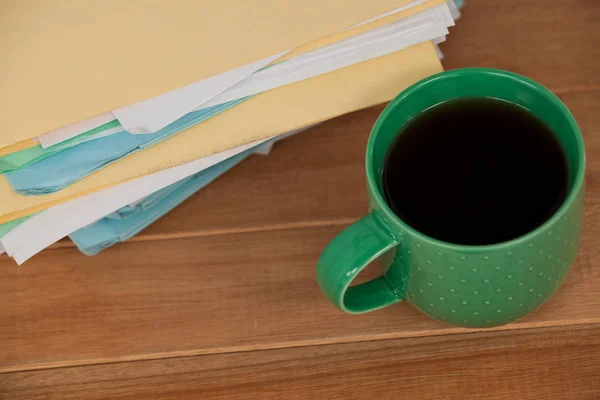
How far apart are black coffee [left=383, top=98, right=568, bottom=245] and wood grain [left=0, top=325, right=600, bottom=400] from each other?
95mm

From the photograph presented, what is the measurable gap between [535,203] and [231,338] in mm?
239

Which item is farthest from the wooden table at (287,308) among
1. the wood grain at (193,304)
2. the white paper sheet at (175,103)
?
the white paper sheet at (175,103)

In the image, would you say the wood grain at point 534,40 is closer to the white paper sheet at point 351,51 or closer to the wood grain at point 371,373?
the white paper sheet at point 351,51

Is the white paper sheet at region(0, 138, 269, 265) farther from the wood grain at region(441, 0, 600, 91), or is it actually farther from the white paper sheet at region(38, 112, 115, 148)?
the wood grain at region(441, 0, 600, 91)

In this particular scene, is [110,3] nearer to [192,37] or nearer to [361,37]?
[192,37]

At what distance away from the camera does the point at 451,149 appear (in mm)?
541

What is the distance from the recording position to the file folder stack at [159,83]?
54 centimetres

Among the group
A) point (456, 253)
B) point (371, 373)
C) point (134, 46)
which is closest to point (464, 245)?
point (456, 253)

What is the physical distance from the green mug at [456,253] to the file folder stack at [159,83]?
7 cm

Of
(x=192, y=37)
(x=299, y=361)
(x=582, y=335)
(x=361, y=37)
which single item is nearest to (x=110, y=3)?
(x=192, y=37)

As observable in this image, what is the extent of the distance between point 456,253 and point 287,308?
177mm

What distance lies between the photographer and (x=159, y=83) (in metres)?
0.54

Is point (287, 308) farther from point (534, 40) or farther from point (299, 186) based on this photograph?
point (534, 40)

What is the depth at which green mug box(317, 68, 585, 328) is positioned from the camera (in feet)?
1.46
